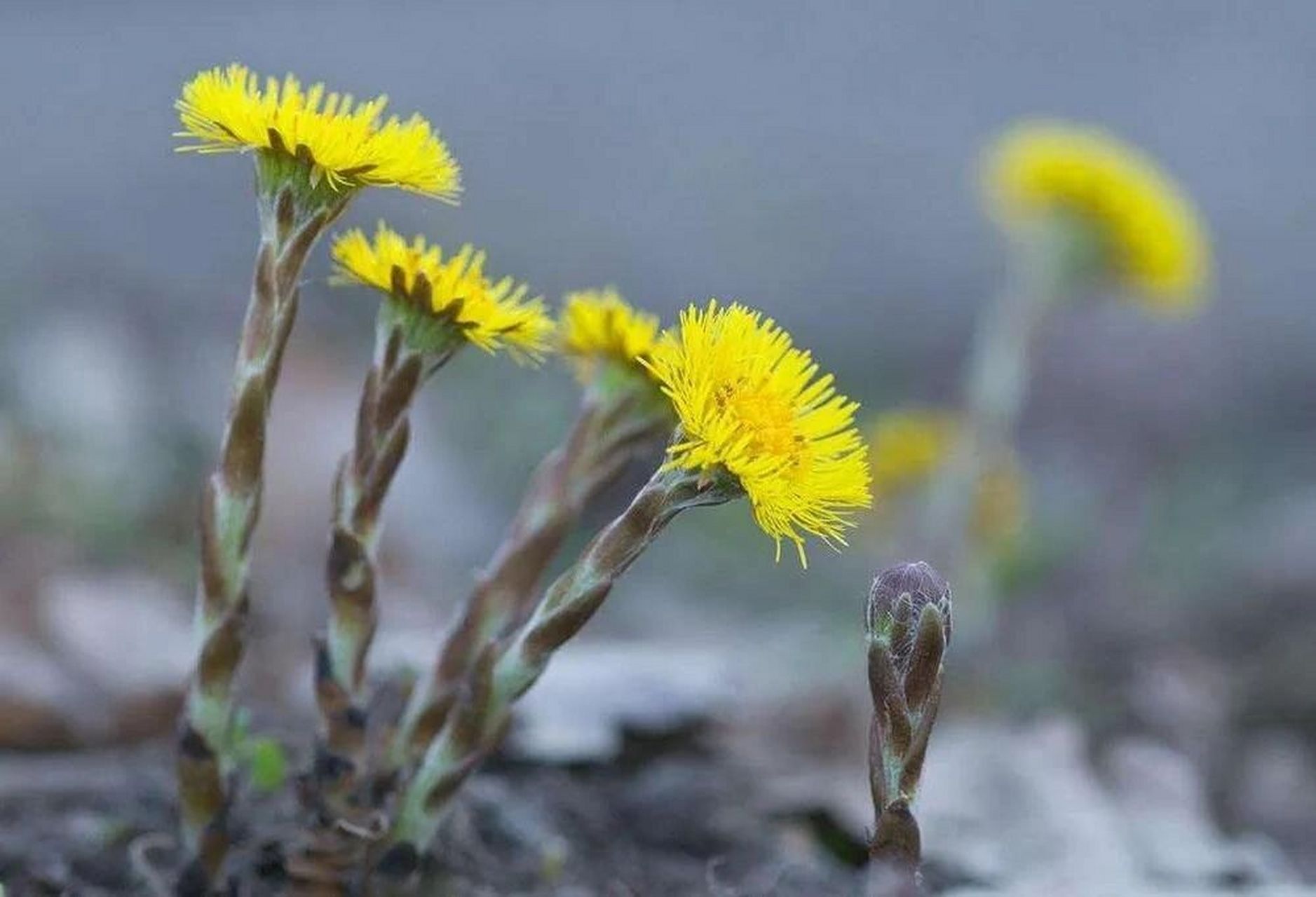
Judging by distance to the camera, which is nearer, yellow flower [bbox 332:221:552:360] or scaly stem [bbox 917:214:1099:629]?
yellow flower [bbox 332:221:552:360]

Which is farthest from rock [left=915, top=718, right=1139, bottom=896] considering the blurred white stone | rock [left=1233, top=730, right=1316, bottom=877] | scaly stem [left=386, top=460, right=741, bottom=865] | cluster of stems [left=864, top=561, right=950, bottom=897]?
the blurred white stone

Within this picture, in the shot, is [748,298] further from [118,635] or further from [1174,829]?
[1174,829]

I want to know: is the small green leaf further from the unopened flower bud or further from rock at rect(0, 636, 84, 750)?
the unopened flower bud

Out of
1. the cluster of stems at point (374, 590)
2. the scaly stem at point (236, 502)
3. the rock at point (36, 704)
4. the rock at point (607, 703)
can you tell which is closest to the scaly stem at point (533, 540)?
the cluster of stems at point (374, 590)

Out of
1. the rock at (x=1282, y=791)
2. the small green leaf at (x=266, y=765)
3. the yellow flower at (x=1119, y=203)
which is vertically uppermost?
the yellow flower at (x=1119, y=203)

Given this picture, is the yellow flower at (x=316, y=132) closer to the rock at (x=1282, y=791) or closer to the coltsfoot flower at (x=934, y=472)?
the rock at (x=1282, y=791)

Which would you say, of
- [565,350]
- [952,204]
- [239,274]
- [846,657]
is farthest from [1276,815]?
[952,204]
